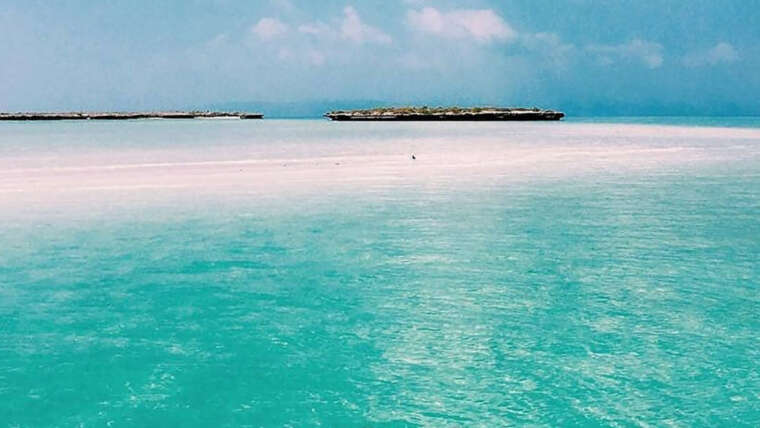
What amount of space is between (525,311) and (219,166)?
34.9 meters

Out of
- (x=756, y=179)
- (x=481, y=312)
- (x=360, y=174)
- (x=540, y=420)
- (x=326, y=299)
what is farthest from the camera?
(x=360, y=174)

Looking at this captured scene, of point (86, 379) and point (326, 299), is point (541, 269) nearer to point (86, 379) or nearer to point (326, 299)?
point (326, 299)

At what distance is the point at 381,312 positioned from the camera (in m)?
12.0

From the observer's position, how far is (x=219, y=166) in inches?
1742

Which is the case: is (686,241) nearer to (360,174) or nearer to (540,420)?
(540,420)

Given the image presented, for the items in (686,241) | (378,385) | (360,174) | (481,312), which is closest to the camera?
(378,385)

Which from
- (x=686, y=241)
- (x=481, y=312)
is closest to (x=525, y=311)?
(x=481, y=312)

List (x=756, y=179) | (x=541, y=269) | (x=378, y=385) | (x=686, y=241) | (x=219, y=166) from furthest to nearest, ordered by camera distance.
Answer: (x=219, y=166)
(x=756, y=179)
(x=686, y=241)
(x=541, y=269)
(x=378, y=385)

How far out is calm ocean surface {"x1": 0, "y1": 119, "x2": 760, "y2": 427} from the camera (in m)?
8.45

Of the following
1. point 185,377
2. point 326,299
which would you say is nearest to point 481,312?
point 326,299

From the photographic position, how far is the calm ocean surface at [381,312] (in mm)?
8453

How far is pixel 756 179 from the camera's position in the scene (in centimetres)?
3369

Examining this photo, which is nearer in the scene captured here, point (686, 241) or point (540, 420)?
point (540, 420)

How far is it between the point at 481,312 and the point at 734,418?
454 cm
